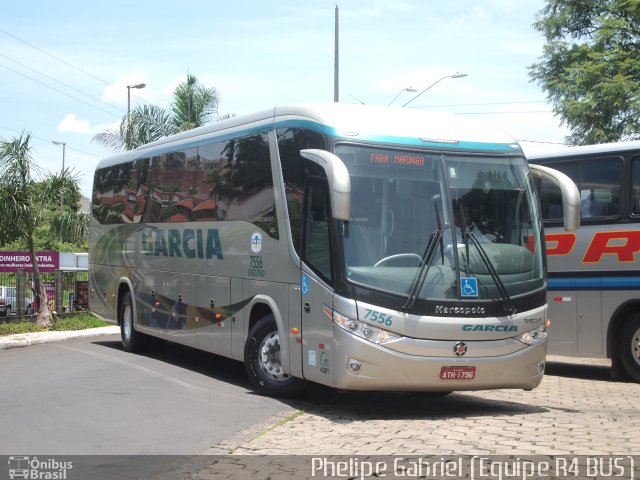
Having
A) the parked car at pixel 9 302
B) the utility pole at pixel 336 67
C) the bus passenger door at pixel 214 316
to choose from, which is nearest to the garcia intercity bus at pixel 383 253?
the bus passenger door at pixel 214 316

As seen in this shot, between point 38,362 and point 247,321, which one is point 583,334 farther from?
point 38,362

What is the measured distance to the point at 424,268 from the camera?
1013 centimetres

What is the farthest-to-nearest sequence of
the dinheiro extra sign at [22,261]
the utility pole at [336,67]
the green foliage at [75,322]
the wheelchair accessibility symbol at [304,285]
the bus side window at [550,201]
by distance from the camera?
the utility pole at [336,67], the dinheiro extra sign at [22,261], the green foliage at [75,322], the bus side window at [550,201], the wheelchair accessibility symbol at [304,285]

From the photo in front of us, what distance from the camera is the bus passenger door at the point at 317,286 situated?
10.4 meters

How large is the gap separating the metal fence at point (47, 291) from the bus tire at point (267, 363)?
1337cm

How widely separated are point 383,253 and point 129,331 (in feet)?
28.5

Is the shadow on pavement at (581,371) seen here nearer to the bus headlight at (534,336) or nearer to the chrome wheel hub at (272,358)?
the bus headlight at (534,336)

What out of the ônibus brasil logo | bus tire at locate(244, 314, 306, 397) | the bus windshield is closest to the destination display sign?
the bus windshield

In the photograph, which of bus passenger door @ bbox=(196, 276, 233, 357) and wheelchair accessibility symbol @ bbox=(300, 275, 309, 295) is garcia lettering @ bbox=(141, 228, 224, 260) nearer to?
bus passenger door @ bbox=(196, 276, 233, 357)

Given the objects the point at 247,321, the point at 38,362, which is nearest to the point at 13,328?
the point at 38,362

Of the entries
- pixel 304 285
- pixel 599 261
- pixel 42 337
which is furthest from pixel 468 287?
pixel 42 337

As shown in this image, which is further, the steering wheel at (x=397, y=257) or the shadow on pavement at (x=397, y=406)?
the shadow on pavement at (x=397, y=406)

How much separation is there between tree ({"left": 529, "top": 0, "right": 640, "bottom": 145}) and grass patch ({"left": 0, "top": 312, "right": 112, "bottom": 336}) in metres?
16.8

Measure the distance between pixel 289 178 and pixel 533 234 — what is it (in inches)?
117
